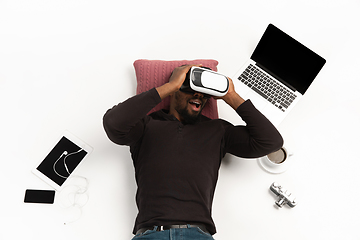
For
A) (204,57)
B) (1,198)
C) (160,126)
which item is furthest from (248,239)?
(1,198)

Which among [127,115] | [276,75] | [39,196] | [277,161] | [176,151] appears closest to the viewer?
[127,115]

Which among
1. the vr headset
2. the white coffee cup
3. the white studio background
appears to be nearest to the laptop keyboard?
the white studio background

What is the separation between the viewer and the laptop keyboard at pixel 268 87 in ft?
5.48

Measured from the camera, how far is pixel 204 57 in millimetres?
1911

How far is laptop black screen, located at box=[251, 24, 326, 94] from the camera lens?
158cm

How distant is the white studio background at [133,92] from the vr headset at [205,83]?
0.40 m

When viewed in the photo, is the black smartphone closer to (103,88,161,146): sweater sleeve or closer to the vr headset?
(103,88,161,146): sweater sleeve

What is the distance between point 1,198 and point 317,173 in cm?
172

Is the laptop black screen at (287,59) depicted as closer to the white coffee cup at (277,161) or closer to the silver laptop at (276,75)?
the silver laptop at (276,75)

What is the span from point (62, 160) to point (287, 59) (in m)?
1.39

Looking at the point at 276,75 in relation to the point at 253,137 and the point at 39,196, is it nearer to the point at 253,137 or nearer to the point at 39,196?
the point at 253,137

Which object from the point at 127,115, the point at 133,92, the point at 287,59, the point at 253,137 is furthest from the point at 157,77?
the point at 287,59

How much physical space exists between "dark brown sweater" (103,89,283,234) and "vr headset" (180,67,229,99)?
0.14 meters

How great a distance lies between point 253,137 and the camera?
4.49ft
